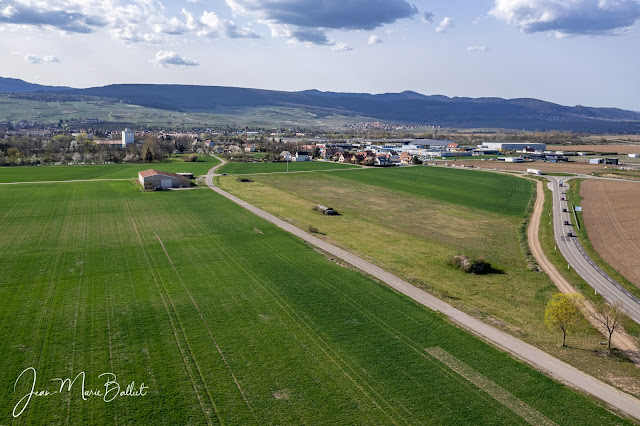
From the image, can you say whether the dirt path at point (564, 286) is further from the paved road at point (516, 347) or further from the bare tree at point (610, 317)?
the paved road at point (516, 347)

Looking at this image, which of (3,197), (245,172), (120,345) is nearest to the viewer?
(120,345)

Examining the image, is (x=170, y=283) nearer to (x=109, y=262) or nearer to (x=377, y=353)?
(x=109, y=262)

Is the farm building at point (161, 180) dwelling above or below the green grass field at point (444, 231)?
above

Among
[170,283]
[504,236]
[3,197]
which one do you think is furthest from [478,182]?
[3,197]

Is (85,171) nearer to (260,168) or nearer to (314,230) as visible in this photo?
(260,168)

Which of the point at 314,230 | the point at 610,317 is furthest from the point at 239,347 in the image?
the point at 314,230

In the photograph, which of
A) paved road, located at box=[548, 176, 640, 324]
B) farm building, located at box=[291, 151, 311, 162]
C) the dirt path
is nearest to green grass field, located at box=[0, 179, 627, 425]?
the dirt path

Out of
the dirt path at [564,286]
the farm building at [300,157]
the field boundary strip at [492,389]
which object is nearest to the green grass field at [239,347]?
the field boundary strip at [492,389]
